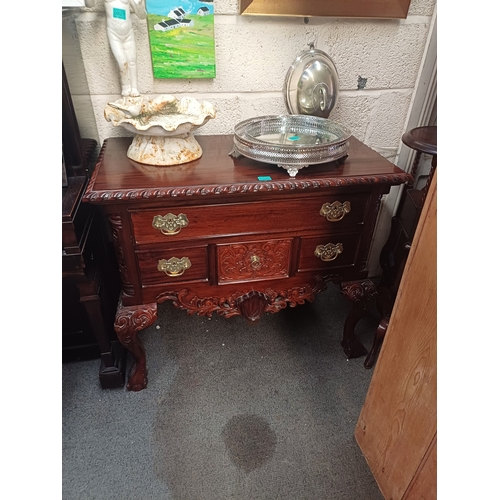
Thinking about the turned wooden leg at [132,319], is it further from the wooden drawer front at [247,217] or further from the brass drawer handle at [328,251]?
the brass drawer handle at [328,251]

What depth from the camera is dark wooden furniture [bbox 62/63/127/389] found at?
1.01m

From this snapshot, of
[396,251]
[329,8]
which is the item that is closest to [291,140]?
[329,8]

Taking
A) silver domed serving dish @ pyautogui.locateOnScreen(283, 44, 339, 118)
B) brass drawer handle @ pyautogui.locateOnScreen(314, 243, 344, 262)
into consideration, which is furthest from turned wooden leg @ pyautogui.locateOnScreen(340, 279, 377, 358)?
silver domed serving dish @ pyautogui.locateOnScreen(283, 44, 339, 118)

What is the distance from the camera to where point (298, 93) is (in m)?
1.23

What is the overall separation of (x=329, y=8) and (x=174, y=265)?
0.95 m

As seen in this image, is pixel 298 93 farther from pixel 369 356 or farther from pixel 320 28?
pixel 369 356

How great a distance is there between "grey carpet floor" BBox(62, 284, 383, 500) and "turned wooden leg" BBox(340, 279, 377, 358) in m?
0.06

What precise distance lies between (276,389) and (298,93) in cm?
106

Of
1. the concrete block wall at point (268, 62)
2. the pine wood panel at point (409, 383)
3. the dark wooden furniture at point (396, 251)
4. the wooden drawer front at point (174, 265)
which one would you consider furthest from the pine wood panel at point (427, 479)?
the concrete block wall at point (268, 62)

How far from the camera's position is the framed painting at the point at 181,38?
108 centimetres

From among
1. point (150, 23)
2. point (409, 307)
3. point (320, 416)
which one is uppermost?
point (150, 23)

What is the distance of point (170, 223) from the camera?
978 mm

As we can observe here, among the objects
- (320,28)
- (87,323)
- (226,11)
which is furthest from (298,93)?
(87,323)

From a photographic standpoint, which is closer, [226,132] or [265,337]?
[226,132]
